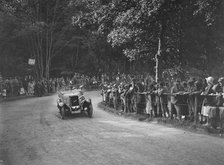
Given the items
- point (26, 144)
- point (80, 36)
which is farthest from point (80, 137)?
point (80, 36)

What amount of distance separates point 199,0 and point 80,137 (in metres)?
8.39

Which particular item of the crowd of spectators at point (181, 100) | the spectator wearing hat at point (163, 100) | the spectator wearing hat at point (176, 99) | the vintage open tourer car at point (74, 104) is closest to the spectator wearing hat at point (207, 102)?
the crowd of spectators at point (181, 100)

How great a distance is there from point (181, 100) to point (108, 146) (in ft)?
17.5

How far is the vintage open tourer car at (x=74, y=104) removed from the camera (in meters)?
21.4

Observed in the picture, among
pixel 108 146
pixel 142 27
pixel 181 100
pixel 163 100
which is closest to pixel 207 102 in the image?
pixel 181 100

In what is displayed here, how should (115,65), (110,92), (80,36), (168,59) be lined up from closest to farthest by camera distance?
(168,59) → (110,92) → (80,36) → (115,65)

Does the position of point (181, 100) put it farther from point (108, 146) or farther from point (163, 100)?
point (108, 146)

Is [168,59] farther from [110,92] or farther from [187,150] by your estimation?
[187,150]

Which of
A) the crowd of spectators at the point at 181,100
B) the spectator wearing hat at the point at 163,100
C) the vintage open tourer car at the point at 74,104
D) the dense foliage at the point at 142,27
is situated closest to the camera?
the crowd of spectators at the point at 181,100

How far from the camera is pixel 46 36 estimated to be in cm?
5103

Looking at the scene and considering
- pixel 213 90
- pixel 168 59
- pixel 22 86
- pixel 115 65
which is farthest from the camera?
pixel 115 65

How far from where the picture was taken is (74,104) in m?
21.9

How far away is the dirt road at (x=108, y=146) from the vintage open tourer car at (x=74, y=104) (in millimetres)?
3964

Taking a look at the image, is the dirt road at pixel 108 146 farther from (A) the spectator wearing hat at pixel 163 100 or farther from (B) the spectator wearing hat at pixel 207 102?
(A) the spectator wearing hat at pixel 163 100
